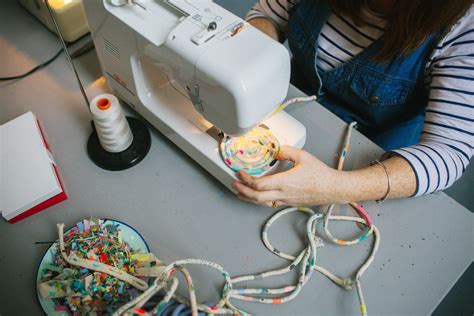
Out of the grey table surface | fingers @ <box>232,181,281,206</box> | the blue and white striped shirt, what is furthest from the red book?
the blue and white striped shirt

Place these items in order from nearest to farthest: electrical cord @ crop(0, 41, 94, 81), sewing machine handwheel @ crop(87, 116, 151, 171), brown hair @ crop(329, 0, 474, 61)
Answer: brown hair @ crop(329, 0, 474, 61) → sewing machine handwheel @ crop(87, 116, 151, 171) → electrical cord @ crop(0, 41, 94, 81)

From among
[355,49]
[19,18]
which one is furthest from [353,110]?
[19,18]

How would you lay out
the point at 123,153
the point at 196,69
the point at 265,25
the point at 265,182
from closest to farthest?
1. the point at 196,69
2. the point at 265,182
3. the point at 123,153
4. the point at 265,25

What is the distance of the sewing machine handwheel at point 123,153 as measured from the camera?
0.94m

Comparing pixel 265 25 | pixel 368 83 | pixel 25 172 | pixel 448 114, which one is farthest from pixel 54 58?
pixel 448 114

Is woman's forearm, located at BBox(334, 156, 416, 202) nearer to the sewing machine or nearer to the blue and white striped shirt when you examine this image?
the blue and white striped shirt

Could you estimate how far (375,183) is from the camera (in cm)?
85

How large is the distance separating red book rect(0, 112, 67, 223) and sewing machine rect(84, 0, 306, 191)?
9.4 inches

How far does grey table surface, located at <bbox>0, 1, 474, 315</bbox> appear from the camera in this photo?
0.81 metres

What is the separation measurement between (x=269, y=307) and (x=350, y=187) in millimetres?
296

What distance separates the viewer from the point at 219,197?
36.1 inches

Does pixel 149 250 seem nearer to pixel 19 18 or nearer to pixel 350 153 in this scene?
pixel 350 153

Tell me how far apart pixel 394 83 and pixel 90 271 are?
31.5 inches

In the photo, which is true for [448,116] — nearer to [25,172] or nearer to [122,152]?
[122,152]
